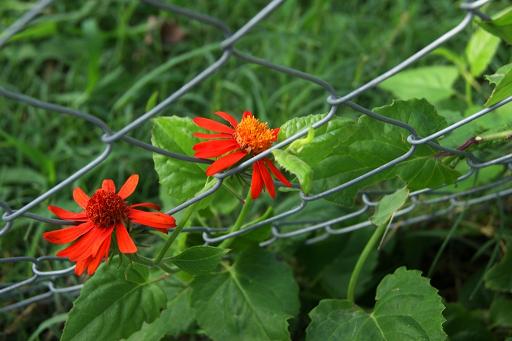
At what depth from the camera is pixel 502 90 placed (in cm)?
89

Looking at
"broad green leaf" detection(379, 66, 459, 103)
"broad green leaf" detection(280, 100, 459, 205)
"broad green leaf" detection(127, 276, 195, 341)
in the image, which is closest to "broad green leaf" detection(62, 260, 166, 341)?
"broad green leaf" detection(127, 276, 195, 341)

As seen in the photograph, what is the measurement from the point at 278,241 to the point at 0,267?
591 millimetres

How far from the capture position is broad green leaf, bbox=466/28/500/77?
153 centimetres

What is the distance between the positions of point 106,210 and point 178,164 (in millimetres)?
187

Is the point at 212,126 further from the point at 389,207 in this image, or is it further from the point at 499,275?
the point at 499,275

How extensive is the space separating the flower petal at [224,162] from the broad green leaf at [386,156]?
140mm

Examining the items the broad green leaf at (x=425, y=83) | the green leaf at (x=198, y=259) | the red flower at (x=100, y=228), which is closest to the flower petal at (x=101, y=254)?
the red flower at (x=100, y=228)

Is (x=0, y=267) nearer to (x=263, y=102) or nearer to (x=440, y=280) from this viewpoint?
(x=263, y=102)

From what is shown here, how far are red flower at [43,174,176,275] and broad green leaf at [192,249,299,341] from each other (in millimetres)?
233

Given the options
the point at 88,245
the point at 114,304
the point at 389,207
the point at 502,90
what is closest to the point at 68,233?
the point at 88,245

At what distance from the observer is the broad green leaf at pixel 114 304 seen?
3.15ft

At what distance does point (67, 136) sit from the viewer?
1737 millimetres

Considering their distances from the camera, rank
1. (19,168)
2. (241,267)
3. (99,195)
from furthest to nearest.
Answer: (19,168), (241,267), (99,195)

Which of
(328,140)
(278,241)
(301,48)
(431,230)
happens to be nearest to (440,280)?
(431,230)
